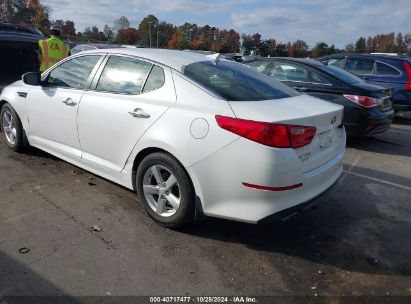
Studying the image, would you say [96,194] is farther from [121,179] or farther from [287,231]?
[287,231]

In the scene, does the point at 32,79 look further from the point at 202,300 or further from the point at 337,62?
the point at 337,62

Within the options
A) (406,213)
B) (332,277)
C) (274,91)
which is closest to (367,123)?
(406,213)

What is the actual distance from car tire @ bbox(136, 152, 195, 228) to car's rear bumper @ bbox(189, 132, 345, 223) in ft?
0.46

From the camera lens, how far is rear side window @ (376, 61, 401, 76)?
33.4 ft

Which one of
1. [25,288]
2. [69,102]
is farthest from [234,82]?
[25,288]

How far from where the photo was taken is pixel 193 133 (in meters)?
3.23

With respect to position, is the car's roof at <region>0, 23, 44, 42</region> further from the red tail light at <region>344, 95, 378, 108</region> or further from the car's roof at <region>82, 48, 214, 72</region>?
the red tail light at <region>344, 95, 378, 108</region>

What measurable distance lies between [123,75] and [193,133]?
1270mm

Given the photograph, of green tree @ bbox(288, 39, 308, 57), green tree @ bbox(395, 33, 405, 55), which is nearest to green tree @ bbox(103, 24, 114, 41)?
green tree @ bbox(288, 39, 308, 57)

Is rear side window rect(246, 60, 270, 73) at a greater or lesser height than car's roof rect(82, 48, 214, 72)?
lesser

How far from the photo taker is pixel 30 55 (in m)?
7.84

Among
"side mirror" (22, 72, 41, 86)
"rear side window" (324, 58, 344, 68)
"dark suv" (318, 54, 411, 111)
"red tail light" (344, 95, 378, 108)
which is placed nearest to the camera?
"side mirror" (22, 72, 41, 86)

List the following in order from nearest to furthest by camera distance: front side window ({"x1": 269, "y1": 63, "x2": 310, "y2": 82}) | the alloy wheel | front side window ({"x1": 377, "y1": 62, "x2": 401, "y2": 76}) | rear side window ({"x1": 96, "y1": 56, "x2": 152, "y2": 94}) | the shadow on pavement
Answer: the shadow on pavement
the alloy wheel
rear side window ({"x1": 96, "y1": 56, "x2": 152, "y2": 94})
front side window ({"x1": 269, "y1": 63, "x2": 310, "y2": 82})
front side window ({"x1": 377, "y1": 62, "x2": 401, "y2": 76})

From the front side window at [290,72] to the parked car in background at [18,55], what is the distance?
469cm
